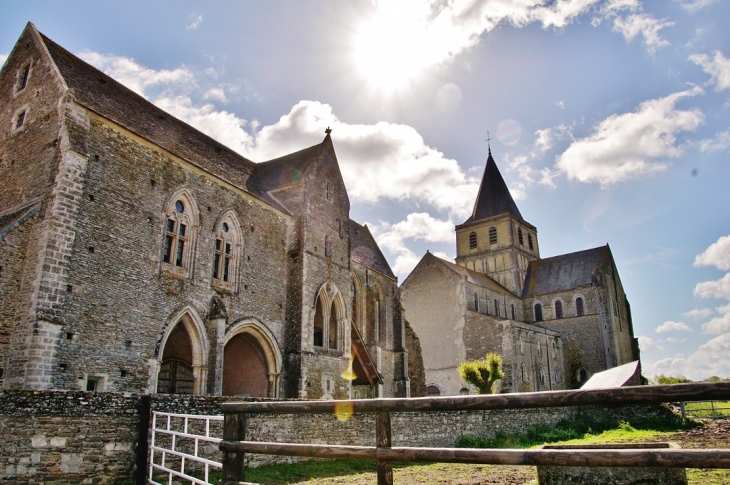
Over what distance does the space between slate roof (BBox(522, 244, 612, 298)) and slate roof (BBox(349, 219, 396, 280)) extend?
78.7 ft

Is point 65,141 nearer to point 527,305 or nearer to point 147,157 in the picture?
point 147,157

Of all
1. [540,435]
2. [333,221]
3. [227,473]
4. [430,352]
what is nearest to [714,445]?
[540,435]

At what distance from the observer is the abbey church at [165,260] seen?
13.9 metres

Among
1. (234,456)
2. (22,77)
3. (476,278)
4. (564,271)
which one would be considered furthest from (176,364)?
(564,271)

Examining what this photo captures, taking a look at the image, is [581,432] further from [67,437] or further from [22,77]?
[22,77]

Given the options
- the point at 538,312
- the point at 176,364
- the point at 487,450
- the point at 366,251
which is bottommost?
the point at 487,450

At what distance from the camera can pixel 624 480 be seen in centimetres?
776

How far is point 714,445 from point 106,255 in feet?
57.5

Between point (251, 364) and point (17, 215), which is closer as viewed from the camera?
point (17, 215)

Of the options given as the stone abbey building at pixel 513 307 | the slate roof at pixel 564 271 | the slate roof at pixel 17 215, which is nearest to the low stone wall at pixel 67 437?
the slate roof at pixel 17 215

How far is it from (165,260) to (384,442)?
15581 millimetres

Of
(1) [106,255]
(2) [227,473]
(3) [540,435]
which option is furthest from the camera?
(3) [540,435]

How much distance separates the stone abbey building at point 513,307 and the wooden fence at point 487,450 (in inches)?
1357

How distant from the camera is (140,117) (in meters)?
18.6
